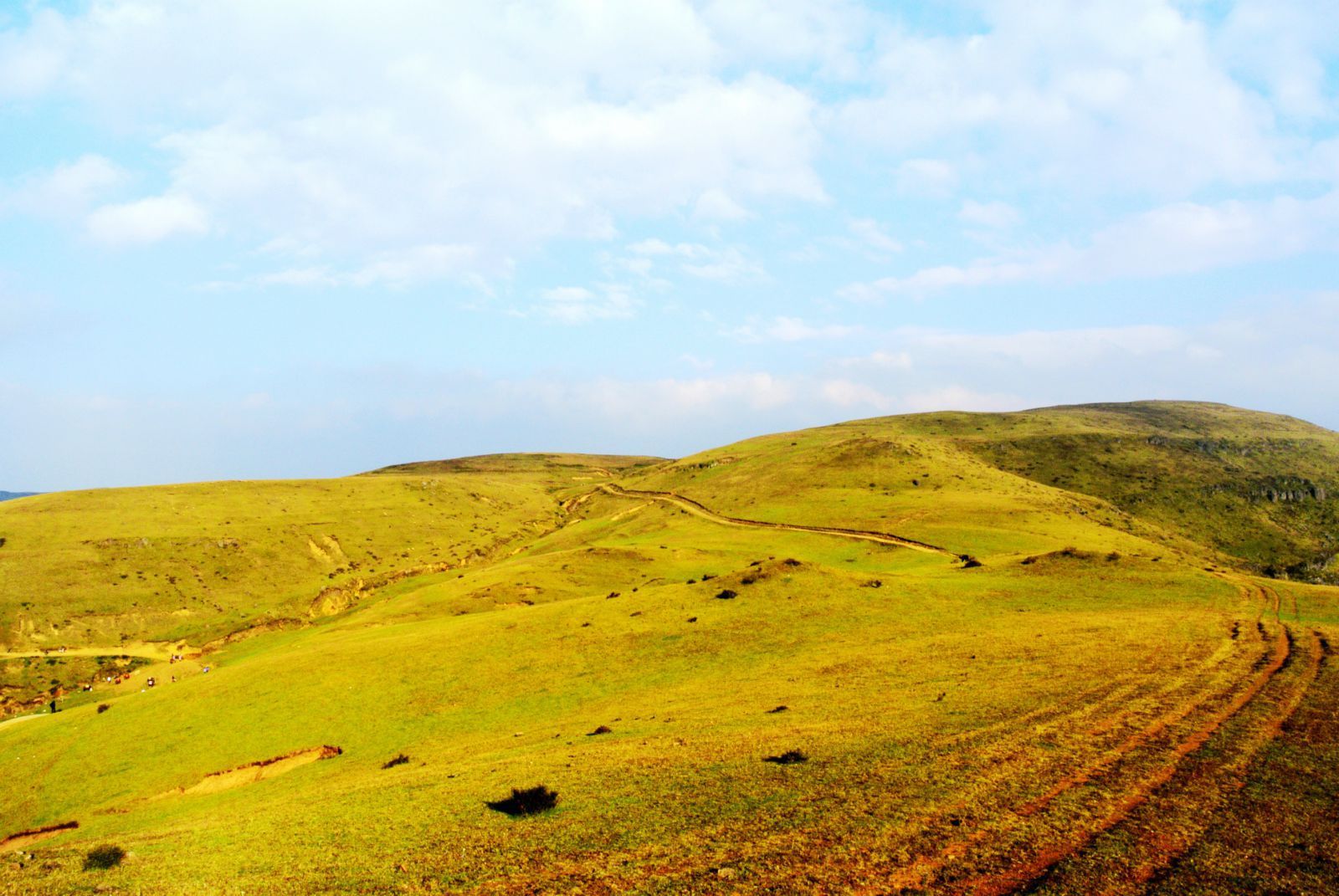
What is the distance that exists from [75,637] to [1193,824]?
349ft

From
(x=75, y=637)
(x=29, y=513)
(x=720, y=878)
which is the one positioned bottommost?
(x=75, y=637)

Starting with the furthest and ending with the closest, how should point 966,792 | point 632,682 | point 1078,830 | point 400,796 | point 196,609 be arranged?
point 196,609 → point 632,682 → point 400,796 → point 966,792 → point 1078,830

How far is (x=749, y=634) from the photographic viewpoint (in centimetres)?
4166

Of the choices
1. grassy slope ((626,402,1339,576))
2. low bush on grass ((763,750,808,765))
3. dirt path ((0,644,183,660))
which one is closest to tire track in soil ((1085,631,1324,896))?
low bush on grass ((763,750,808,765))

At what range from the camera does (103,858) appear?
55.0ft

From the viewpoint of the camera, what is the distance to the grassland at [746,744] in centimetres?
1475

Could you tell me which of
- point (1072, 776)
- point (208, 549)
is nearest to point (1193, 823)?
point (1072, 776)

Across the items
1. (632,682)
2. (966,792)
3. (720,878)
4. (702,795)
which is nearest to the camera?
(720,878)

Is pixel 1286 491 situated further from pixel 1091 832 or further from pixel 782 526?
pixel 1091 832

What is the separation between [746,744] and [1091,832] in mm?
10273

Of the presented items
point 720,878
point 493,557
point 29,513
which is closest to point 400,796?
point 720,878

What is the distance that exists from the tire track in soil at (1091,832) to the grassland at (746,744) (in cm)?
8

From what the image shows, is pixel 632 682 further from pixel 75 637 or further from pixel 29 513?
pixel 29 513

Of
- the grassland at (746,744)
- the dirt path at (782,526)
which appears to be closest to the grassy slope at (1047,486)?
the dirt path at (782,526)
